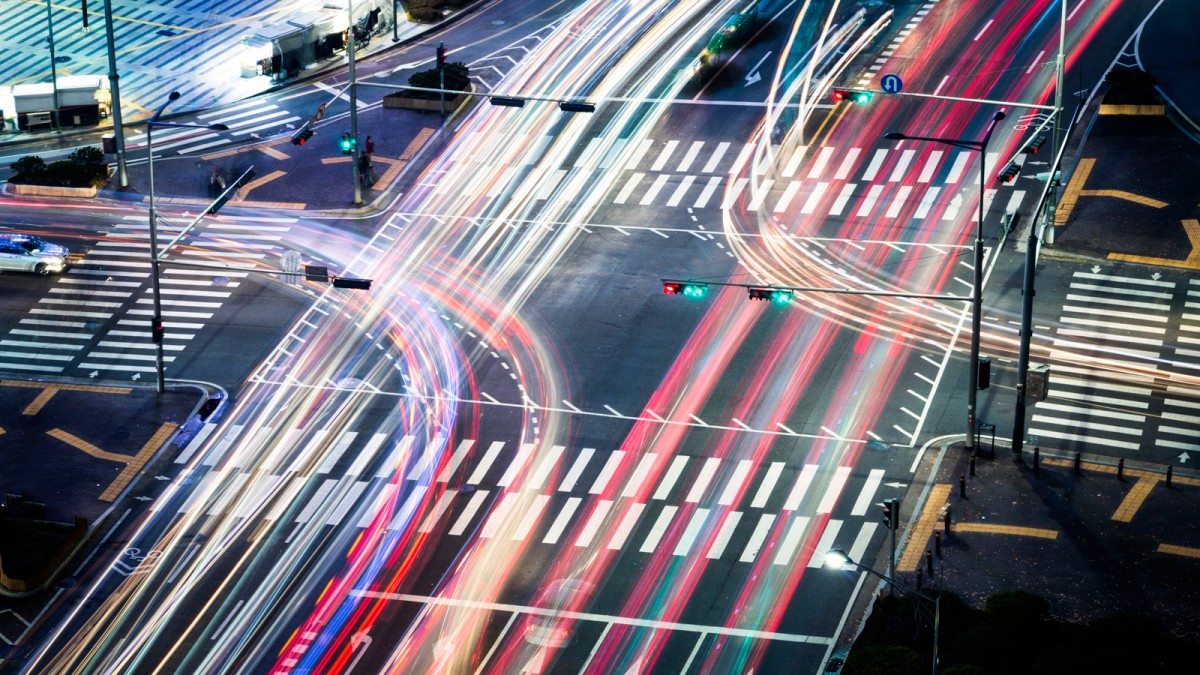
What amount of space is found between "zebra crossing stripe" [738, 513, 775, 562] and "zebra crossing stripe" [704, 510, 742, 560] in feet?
2.44

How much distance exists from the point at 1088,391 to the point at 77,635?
4047 cm

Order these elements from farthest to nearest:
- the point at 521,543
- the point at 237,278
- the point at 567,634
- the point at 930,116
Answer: the point at 930,116, the point at 237,278, the point at 521,543, the point at 567,634

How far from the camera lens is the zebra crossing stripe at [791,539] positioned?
72.5 m

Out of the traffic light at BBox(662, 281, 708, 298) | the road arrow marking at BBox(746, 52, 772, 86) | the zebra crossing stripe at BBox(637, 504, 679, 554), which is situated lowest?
the zebra crossing stripe at BBox(637, 504, 679, 554)

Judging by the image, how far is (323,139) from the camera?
106250mm

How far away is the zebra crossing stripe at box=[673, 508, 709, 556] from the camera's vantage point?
7300 cm

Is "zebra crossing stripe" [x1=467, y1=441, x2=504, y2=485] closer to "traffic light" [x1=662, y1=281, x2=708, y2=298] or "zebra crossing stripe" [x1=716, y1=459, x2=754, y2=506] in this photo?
"zebra crossing stripe" [x1=716, y1=459, x2=754, y2=506]

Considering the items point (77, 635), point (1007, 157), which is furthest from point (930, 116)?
point (77, 635)

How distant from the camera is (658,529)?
243ft

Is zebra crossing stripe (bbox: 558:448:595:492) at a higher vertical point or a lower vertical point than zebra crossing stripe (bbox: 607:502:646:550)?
lower

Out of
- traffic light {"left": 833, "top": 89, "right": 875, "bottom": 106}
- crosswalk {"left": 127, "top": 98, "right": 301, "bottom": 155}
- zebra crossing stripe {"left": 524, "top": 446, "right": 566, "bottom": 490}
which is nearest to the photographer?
zebra crossing stripe {"left": 524, "top": 446, "right": 566, "bottom": 490}

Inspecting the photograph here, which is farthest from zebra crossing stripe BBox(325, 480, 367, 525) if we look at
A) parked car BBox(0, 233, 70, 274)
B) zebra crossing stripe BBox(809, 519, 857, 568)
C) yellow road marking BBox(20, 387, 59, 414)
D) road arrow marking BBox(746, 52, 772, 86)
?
road arrow marking BBox(746, 52, 772, 86)

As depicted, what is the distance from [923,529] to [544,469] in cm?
1454

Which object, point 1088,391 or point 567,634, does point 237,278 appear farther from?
point 1088,391
